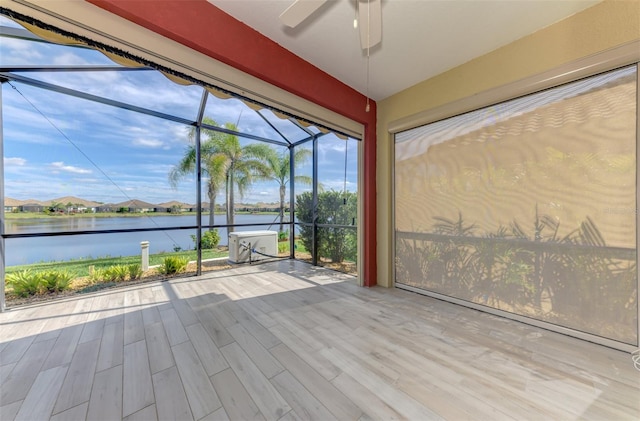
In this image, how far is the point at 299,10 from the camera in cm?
130

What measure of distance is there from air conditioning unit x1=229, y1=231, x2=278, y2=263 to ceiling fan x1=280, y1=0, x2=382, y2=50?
3733 millimetres

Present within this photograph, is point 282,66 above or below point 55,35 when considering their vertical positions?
above

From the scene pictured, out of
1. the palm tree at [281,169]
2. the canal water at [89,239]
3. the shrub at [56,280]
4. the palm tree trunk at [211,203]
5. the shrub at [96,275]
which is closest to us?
the canal water at [89,239]

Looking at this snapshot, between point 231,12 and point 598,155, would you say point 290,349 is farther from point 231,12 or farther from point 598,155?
point 598,155

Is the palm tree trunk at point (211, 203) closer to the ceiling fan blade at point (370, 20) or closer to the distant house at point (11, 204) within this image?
the distant house at point (11, 204)

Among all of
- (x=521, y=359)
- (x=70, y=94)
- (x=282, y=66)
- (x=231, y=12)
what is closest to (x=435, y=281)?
(x=521, y=359)

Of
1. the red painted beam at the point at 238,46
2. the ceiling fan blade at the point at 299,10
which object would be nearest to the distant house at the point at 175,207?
the red painted beam at the point at 238,46

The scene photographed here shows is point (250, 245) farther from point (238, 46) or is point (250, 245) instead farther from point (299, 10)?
point (299, 10)

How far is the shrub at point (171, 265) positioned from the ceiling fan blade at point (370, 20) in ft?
13.6

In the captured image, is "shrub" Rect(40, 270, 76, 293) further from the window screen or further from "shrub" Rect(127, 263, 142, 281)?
the window screen

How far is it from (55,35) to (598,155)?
13.2ft

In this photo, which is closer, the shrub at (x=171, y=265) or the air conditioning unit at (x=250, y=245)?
the shrub at (x=171, y=265)

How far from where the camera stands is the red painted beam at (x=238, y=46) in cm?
141

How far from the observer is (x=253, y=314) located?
2.30m
